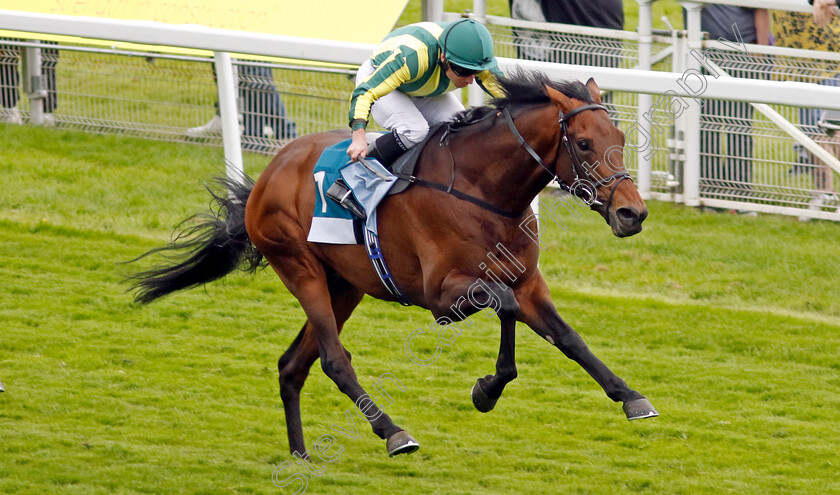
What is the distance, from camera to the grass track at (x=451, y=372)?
5094 mm

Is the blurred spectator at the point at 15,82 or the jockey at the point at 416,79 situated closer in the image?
the jockey at the point at 416,79

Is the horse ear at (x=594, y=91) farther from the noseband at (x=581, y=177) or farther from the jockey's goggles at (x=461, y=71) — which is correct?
the jockey's goggles at (x=461, y=71)

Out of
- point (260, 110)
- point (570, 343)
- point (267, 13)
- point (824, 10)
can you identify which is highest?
point (267, 13)

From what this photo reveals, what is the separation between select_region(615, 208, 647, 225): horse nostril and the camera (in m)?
3.99

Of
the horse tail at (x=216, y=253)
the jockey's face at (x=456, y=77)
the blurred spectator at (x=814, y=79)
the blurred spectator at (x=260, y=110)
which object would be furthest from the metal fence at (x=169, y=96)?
the jockey's face at (x=456, y=77)

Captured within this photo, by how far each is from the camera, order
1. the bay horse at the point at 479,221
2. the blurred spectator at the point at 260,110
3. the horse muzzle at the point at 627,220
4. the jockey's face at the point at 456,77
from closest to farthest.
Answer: the horse muzzle at the point at 627,220 < the bay horse at the point at 479,221 < the jockey's face at the point at 456,77 < the blurred spectator at the point at 260,110

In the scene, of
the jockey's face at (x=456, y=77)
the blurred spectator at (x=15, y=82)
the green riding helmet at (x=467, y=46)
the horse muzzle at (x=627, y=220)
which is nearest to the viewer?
the horse muzzle at (x=627, y=220)

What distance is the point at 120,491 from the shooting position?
4762mm

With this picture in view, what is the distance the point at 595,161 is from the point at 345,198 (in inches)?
44.6

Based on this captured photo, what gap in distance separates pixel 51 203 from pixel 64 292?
1.87m

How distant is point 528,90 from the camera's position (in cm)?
439

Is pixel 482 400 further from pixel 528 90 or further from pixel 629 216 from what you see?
pixel 528 90

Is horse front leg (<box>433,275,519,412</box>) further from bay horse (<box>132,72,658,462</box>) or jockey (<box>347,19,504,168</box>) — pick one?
jockey (<box>347,19,504,168</box>)

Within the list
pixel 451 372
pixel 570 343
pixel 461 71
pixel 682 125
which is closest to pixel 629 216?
pixel 570 343
